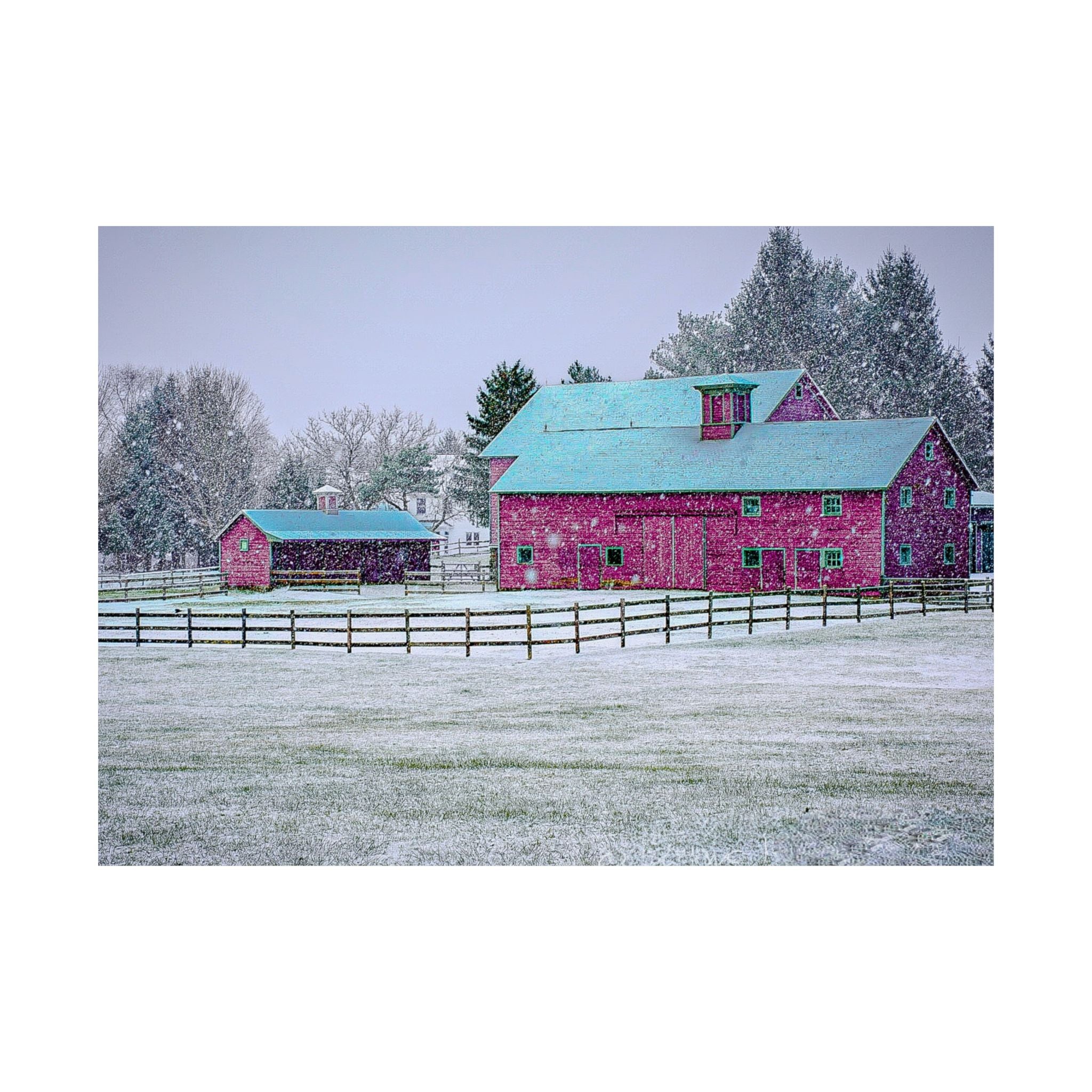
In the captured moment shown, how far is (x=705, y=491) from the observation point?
67.1ft

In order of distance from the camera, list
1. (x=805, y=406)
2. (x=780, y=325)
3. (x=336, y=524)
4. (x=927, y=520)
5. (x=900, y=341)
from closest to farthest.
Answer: (x=900, y=341), (x=780, y=325), (x=927, y=520), (x=336, y=524), (x=805, y=406)

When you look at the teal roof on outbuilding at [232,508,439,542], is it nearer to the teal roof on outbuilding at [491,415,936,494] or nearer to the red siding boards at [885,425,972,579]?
the teal roof on outbuilding at [491,415,936,494]

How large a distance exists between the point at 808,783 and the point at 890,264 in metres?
5.40

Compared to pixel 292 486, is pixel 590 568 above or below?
below

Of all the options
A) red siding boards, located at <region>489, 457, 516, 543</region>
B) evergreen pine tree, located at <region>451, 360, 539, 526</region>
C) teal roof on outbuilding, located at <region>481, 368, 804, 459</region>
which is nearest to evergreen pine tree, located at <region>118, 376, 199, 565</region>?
evergreen pine tree, located at <region>451, 360, 539, 526</region>

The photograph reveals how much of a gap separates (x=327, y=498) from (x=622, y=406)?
7497 mm

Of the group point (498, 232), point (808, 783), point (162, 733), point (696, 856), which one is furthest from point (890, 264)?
point (162, 733)

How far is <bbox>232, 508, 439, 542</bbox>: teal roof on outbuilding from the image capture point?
14.4 meters

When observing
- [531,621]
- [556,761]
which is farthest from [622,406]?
[556,761]

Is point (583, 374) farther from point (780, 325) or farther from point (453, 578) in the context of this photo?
point (453, 578)

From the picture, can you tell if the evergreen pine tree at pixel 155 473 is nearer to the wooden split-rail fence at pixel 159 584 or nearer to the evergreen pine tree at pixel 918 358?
the wooden split-rail fence at pixel 159 584

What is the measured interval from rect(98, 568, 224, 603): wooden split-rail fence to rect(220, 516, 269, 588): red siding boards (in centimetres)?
21

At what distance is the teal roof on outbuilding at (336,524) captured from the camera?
1441 centimetres

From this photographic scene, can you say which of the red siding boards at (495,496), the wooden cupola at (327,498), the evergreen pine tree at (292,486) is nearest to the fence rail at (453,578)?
the red siding boards at (495,496)
